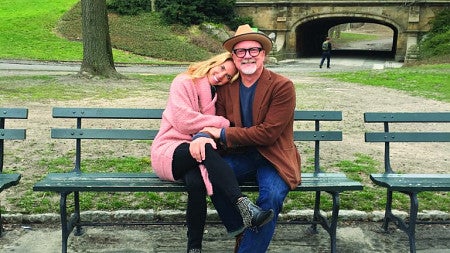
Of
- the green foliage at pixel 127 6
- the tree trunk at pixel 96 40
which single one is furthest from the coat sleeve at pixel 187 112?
the green foliage at pixel 127 6

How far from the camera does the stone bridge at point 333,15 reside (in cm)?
3538

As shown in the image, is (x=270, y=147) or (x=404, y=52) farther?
(x=404, y=52)

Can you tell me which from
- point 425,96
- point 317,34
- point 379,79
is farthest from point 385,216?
point 317,34

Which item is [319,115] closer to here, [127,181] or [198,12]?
[127,181]

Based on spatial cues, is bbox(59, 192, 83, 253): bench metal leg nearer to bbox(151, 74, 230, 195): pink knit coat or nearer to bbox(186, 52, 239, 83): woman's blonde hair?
bbox(151, 74, 230, 195): pink knit coat

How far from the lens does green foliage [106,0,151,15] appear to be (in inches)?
1401

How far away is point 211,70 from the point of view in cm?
441

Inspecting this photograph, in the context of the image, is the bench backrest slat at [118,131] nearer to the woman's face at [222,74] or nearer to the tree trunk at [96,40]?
the woman's face at [222,74]

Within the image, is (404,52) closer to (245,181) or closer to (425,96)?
(425,96)

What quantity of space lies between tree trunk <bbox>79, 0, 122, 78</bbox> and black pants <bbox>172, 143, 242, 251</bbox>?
444 inches

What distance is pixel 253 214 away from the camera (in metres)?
3.80

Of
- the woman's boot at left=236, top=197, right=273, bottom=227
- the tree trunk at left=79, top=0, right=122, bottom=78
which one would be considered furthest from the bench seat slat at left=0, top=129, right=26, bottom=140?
the tree trunk at left=79, top=0, right=122, bottom=78

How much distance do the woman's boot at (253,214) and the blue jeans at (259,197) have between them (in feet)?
0.30

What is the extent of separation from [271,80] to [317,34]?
45.6 metres
